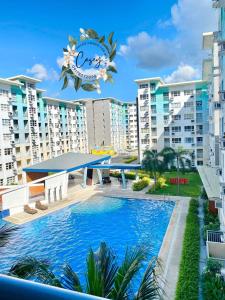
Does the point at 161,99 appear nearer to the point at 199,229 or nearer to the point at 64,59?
the point at 199,229

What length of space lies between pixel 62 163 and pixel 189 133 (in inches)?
886

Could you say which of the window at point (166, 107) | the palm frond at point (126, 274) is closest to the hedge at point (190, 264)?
the palm frond at point (126, 274)

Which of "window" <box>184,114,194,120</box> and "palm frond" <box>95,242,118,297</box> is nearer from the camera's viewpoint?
Result: "palm frond" <box>95,242,118,297</box>

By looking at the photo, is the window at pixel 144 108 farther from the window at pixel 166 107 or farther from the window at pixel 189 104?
the window at pixel 189 104

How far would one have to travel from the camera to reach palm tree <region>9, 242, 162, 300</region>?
146 inches

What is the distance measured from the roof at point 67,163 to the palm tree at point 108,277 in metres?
24.0

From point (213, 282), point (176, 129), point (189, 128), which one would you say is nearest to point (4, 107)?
point (176, 129)

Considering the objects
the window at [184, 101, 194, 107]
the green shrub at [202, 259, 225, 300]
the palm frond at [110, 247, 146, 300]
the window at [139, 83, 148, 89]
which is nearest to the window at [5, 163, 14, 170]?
the window at [139, 83, 148, 89]

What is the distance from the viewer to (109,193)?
28.2 m

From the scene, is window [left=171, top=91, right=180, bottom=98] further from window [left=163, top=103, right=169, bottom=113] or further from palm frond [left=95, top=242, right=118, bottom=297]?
palm frond [left=95, top=242, right=118, bottom=297]

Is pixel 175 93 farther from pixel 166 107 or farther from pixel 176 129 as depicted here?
pixel 176 129

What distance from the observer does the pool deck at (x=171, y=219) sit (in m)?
11.5

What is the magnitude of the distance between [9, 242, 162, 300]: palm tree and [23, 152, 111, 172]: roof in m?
24.0

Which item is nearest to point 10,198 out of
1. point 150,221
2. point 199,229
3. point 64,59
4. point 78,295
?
point 150,221
